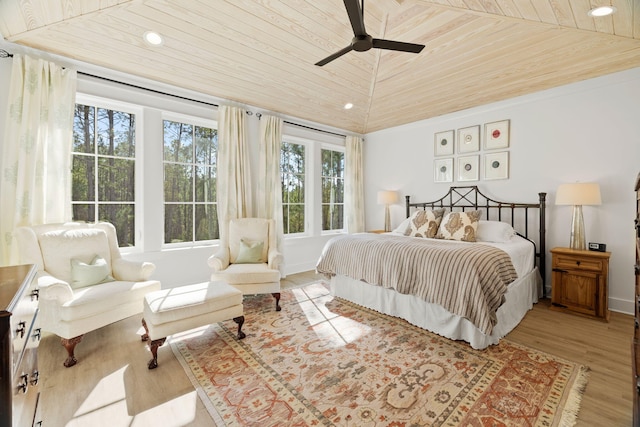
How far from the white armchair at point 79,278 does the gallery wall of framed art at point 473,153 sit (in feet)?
14.5

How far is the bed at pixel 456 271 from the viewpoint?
2314mm

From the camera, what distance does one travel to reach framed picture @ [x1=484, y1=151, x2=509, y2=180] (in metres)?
4.00

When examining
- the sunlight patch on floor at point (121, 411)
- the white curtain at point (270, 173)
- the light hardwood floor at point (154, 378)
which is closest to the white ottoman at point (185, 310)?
the light hardwood floor at point (154, 378)

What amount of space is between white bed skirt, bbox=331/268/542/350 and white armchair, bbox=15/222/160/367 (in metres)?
2.12

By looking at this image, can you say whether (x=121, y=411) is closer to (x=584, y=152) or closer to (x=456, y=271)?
(x=456, y=271)

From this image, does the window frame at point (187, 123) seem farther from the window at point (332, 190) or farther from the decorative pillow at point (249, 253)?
the window at point (332, 190)

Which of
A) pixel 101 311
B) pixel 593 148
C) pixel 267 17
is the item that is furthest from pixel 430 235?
pixel 101 311

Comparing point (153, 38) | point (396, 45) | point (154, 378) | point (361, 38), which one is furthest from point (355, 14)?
point (154, 378)

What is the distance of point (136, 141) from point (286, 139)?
2.21 m

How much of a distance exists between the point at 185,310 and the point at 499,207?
165 inches

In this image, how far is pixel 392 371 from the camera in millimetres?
2039

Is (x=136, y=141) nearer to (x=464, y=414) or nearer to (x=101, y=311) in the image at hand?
(x=101, y=311)

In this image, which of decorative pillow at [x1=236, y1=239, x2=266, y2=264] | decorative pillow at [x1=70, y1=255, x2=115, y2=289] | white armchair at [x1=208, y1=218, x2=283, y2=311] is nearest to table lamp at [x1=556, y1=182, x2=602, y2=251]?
white armchair at [x1=208, y1=218, x2=283, y2=311]

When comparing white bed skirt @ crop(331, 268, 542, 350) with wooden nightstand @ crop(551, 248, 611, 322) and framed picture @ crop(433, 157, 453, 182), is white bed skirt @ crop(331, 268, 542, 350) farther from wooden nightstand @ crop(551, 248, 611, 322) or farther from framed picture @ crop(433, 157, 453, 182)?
framed picture @ crop(433, 157, 453, 182)
